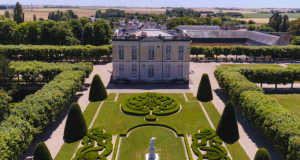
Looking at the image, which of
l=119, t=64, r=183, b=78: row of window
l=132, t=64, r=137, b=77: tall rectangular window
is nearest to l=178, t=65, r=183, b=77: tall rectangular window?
l=119, t=64, r=183, b=78: row of window

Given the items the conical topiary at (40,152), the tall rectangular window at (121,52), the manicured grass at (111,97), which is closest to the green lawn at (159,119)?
the manicured grass at (111,97)

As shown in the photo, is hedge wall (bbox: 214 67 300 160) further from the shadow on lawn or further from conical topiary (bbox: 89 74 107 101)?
conical topiary (bbox: 89 74 107 101)

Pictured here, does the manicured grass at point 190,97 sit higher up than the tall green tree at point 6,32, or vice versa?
the tall green tree at point 6,32

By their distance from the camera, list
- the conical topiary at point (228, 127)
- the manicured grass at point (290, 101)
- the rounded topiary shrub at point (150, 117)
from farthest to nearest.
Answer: the manicured grass at point (290, 101) → the rounded topiary shrub at point (150, 117) → the conical topiary at point (228, 127)

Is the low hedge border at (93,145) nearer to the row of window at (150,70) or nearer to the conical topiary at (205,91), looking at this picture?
the conical topiary at (205,91)

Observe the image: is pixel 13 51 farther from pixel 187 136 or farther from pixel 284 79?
pixel 284 79
